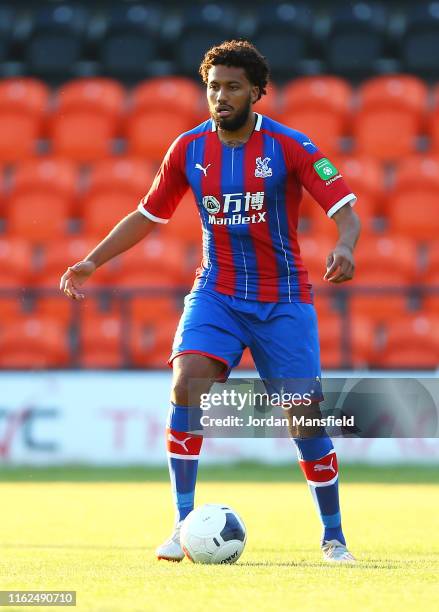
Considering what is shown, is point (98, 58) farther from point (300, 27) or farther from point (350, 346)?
point (350, 346)

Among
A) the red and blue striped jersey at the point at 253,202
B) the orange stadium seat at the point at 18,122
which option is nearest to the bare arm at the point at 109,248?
the red and blue striped jersey at the point at 253,202

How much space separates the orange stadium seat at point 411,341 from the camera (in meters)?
11.4

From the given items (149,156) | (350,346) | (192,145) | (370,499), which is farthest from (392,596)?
(149,156)

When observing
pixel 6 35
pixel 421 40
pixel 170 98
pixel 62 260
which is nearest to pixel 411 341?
pixel 62 260

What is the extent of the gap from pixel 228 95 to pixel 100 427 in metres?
6.27

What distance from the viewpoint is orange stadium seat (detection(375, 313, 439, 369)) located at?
11375mm

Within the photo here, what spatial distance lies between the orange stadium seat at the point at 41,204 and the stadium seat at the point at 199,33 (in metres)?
2.57

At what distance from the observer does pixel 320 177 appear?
503cm

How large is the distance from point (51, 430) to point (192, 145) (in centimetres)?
611

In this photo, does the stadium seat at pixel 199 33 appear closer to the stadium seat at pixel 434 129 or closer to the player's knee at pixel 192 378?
the stadium seat at pixel 434 129

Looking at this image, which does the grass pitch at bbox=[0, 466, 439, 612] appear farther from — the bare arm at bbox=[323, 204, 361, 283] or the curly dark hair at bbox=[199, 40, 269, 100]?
the curly dark hair at bbox=[199, 40, 269, 100]

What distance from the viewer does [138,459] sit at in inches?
428

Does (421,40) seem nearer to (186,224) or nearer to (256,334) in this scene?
(186,224)

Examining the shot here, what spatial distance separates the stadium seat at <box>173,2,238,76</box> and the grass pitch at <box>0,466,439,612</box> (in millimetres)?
6558
